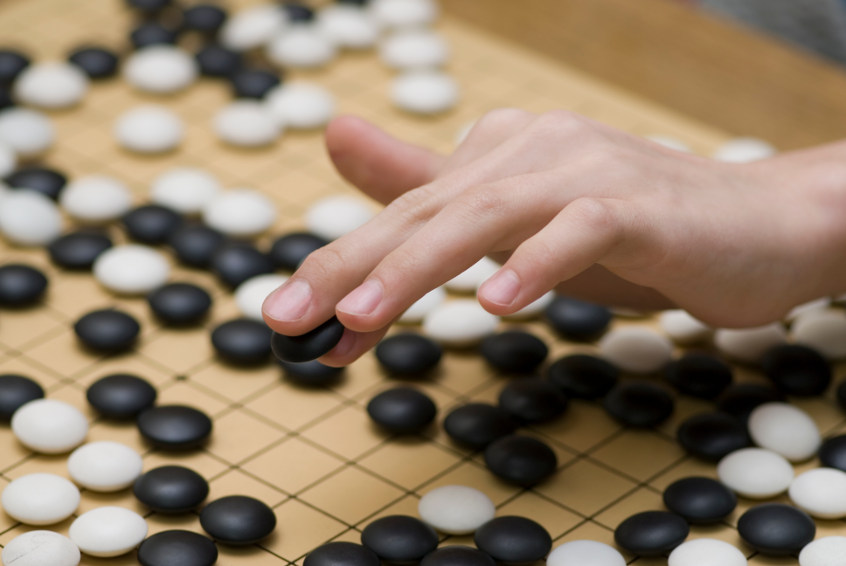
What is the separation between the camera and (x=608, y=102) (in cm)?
130

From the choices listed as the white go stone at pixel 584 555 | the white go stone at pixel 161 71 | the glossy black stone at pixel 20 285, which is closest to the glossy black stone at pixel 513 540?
the white go stone at pixel 584 555

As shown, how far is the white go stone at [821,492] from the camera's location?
2.60 ft

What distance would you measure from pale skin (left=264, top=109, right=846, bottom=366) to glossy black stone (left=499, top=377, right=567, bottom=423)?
0.08 meters

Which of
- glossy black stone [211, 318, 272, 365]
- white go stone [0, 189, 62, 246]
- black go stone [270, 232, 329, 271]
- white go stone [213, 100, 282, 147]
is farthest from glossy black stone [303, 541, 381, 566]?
white go stone [213, 100, 282, 147]

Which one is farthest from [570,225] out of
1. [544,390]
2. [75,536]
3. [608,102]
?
[608,102]

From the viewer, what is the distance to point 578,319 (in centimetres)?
98

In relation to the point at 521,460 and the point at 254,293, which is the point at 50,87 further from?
the point at 521,460

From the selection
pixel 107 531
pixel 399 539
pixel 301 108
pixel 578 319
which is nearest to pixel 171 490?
pixel 107 531

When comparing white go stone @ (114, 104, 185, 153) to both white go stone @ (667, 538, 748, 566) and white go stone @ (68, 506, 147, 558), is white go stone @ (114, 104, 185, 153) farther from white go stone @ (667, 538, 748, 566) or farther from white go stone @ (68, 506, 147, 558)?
white go stone @ (667, 538, 748, 566)

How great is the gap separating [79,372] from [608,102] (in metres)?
0.66

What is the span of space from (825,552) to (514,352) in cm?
29

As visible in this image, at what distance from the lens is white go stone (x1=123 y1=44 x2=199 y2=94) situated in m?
1.31

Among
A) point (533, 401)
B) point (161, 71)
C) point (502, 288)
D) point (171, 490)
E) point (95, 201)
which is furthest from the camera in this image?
point (161, 71)

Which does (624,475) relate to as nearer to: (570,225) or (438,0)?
(570,225)
